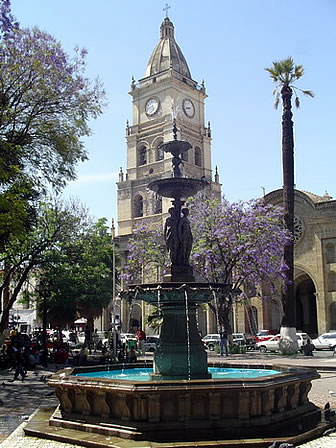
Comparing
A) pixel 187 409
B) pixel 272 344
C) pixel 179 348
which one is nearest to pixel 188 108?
pixel 272 344

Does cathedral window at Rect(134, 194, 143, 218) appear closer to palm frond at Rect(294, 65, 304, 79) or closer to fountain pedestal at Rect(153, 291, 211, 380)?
palm frond at Rect(294, 65, 304, 79)

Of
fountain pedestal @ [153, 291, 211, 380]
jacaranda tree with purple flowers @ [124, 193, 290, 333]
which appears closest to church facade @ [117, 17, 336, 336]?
jacaranda tree with purple flowers @ [124, 193, 290, 333]

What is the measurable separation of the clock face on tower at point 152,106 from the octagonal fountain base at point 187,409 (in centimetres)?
5377

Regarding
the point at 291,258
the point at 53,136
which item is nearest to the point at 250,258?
the point at 291,258

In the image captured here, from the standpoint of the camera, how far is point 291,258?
1138 inches

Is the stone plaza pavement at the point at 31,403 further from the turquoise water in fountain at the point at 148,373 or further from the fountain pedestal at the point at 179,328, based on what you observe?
the fountain pedestal at the point at 179,328

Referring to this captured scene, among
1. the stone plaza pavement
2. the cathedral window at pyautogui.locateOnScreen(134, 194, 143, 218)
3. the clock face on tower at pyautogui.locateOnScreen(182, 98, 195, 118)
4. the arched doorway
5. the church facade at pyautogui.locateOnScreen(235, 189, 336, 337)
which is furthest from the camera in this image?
the clock face on tower at pyautogui.locateOnScreen(182, 98, 195, 118)

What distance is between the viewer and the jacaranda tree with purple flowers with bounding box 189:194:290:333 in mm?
28531

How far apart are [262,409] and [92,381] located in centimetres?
266

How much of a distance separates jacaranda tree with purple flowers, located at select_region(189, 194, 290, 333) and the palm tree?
24.5 inches

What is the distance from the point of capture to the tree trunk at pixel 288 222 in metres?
27.8

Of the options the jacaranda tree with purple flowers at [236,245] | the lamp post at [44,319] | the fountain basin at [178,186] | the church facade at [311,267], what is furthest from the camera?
the church facade at [311,267]

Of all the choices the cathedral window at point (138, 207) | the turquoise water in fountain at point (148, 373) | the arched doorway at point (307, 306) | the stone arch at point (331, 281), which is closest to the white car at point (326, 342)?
the stone arch at point (331, 281)

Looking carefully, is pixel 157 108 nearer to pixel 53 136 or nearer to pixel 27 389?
pixel 53 136
